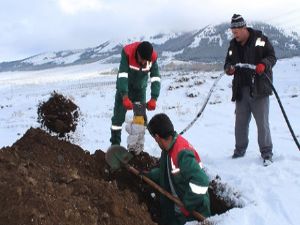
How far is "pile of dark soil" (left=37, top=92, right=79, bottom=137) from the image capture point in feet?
23.7

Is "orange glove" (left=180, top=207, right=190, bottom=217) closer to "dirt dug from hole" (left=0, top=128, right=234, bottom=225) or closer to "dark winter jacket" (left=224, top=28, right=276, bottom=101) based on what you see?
"dirt dug from hole" (left=0, top=128, right=234, bottom=225)

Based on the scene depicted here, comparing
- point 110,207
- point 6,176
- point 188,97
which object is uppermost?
point 6,176

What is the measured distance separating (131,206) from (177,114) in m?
8.39

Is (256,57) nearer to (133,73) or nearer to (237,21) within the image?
(237,21)

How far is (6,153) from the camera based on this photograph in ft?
17.8

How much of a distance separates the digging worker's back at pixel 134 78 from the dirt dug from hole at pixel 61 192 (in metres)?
0.92

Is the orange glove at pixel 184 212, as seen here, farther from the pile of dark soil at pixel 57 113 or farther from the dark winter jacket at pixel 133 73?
the pile of dark soil at pixel 57 113

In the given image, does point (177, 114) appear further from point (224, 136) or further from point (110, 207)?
point (110, 207)

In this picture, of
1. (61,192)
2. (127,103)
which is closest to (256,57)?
(127,103)

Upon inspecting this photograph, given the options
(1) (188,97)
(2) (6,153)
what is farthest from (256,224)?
(1) (188,97)

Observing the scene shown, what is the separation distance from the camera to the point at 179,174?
507cm

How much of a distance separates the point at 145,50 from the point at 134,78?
2.19 ft

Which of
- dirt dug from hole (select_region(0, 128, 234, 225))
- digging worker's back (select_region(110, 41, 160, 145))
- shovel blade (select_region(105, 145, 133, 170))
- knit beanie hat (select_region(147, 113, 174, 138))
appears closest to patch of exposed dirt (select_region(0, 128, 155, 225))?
dirt dug from hole (select_region(0, 128, 234, 225))

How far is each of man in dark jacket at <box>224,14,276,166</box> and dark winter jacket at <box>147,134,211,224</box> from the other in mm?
1837
